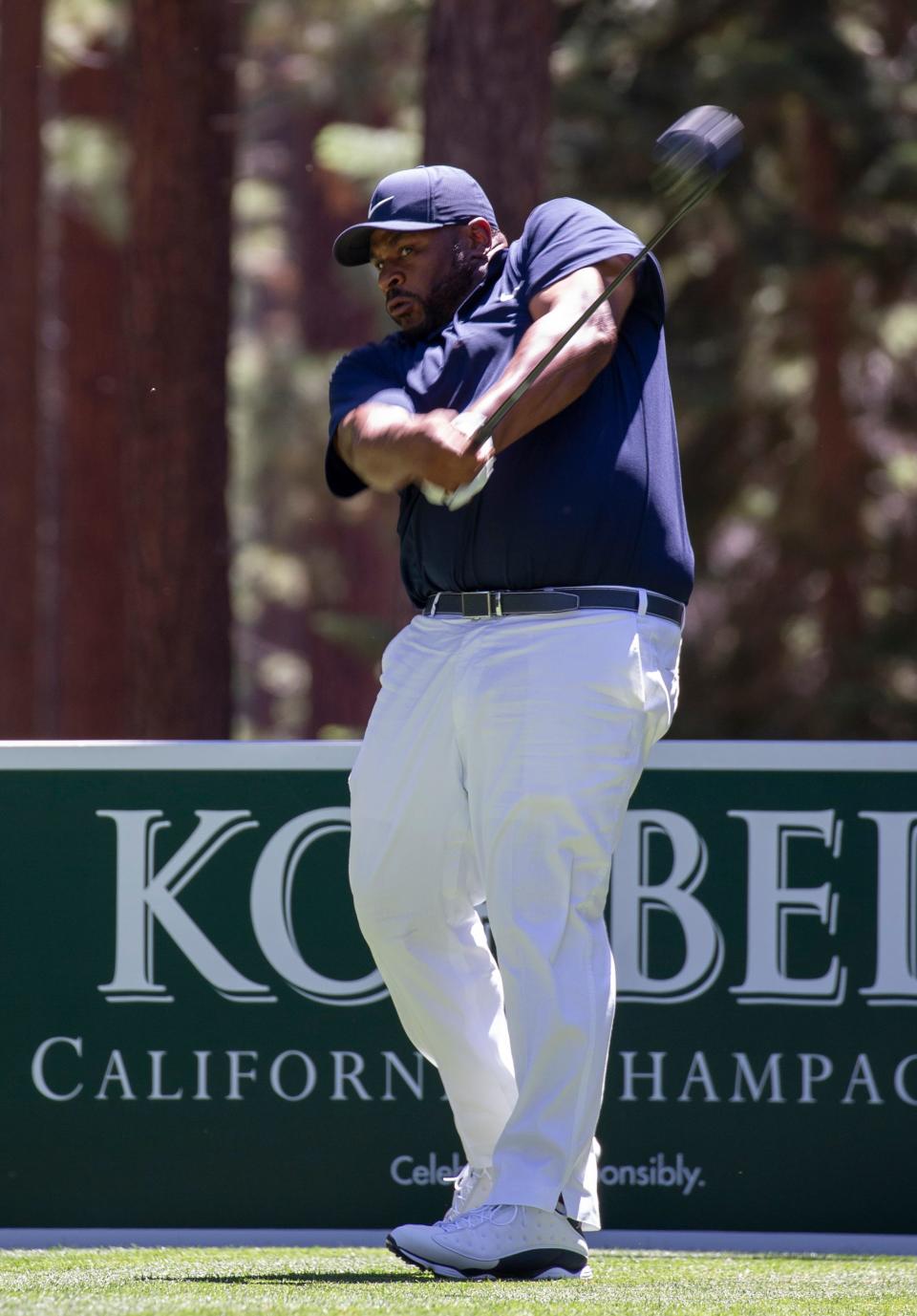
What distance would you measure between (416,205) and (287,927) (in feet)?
5.70

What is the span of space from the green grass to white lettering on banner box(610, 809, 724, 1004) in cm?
61

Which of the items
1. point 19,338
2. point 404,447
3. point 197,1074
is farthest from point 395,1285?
point 19,338

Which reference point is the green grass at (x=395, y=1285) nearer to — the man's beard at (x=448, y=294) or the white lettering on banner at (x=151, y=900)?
the white lettering on banner at (x=151, y=900)

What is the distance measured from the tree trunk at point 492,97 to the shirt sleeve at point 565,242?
12.4 feet

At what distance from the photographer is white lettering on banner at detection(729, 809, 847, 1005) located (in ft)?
14.6

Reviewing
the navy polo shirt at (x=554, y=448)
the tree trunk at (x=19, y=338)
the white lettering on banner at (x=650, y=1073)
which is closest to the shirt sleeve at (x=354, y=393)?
the navy polo shirt at (x=554, y=448)

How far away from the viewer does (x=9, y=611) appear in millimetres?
14000

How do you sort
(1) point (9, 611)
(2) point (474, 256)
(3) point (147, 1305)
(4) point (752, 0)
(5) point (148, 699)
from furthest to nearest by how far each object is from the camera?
(1) point (9, 611) → (4) point (752, 0) → (5) point (148, 699) → (2) point (474, 256) → (3) point (147, 1305)

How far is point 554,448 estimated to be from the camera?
11.5 feet

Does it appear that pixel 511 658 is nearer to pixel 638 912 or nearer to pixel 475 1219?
pixel 475 1219

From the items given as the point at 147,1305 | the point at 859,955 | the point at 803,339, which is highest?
the point at 803,339

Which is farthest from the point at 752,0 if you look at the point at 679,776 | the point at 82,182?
the point at 679,776

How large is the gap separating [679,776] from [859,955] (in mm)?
587

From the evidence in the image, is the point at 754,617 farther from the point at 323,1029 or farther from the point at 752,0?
the point at 323,1029
